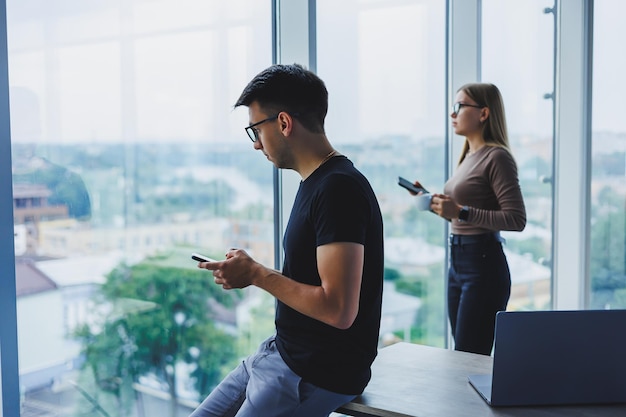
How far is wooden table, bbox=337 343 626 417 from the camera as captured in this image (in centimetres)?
151

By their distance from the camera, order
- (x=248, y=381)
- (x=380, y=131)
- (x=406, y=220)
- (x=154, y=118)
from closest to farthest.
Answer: (x=248, y=381)
(x=154, y=118)
(x=380, y=131)
(x=406, y=220)

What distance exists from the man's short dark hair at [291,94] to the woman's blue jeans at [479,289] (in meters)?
1.25

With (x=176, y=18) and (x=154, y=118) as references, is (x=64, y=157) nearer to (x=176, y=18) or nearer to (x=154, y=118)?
(x=154, y=118)

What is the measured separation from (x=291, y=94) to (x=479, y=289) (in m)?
1.36

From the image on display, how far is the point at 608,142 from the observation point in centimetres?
412

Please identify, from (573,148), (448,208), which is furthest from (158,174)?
(573,148)

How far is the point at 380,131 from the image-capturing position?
3.33 m

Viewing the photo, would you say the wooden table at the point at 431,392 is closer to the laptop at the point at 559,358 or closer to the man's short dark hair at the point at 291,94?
the laptop at the point at 559,358

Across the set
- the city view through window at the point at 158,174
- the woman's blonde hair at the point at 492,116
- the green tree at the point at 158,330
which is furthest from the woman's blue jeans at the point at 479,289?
the green tree at the point at 158,330

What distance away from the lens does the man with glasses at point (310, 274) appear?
4.82ft

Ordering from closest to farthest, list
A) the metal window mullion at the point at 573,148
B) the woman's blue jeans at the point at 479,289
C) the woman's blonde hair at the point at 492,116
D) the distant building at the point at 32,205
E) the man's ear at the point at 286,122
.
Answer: the man's ear at the point at 286,122, the distant building at the point at 32,205, the woman's blue jeans at the point at 479,289, the woman's blonde hair at the point at 492,116, the metal window mullion at the point at 573,148

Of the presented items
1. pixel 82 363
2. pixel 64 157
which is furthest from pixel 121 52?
pixel 82 363

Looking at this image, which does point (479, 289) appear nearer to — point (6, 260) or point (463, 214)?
point (463, 214)

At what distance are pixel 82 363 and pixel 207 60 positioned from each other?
1.15 meters
